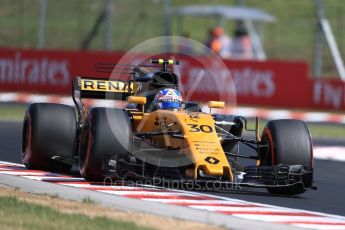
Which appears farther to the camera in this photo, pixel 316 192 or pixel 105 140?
pixel 316 192

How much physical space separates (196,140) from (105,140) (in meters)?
1.01

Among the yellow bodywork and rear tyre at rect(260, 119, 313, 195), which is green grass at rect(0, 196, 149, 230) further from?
rear tyre at rect(260, 119, 313, 195)

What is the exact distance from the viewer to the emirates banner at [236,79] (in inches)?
1125

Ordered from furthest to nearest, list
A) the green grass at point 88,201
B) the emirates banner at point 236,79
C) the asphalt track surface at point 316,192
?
1. the emirates banner at point 236,79
2. the asphalt track surface at point 316,192
3. the green grass at point 88,201

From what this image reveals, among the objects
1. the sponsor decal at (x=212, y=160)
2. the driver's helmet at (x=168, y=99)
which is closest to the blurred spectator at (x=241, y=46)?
the driver's helmet at (x=168, y=99)

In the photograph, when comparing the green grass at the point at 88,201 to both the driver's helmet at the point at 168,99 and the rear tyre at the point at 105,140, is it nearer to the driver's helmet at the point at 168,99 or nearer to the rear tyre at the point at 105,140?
the rear tyre at the point at 105,140

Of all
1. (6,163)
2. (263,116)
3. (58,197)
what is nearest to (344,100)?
(263,116)

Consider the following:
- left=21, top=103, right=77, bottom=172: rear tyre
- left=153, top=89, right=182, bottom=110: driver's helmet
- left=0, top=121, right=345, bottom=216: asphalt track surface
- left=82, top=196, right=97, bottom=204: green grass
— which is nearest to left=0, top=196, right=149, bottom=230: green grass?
left=82, top=196, right=97, bottom=204: green grass

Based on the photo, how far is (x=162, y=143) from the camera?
11.9m

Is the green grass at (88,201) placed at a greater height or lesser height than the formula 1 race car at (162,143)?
lesser

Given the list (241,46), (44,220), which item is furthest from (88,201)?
(241,46)

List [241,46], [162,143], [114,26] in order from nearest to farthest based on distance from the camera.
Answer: [162,143] → [241,46] → [114,26]

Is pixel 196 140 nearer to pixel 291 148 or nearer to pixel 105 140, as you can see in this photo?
pixel 105 140

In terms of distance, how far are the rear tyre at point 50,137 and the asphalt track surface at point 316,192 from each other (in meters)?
1.57
